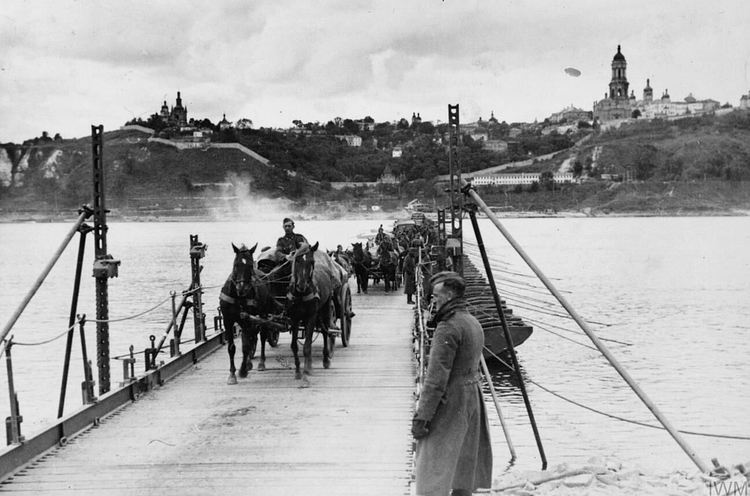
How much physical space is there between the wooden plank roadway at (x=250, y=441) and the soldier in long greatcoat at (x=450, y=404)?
1.54 m

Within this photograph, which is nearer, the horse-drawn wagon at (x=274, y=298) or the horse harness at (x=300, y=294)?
the horse-drawn wagon at (x=274, y=298)

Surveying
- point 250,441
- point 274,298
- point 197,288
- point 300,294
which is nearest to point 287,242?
point 274,298

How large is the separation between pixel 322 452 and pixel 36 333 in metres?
33.4

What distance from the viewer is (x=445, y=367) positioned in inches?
294

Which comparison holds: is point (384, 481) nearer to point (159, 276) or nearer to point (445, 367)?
point (445, 367)

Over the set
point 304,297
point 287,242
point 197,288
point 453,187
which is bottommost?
point 197,288

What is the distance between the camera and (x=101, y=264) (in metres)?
13.0

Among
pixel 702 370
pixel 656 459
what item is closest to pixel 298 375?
pixel 656 459

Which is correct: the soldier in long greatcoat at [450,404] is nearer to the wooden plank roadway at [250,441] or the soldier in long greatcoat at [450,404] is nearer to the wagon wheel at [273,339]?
the wooden plank roadway at [250,441]

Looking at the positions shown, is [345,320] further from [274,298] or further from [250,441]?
[250,441]

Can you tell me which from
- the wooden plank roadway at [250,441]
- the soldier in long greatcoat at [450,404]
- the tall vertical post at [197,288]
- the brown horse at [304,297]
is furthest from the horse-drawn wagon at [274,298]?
the soldier in long greatcoat at [450,404]

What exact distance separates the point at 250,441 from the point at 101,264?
156 inches

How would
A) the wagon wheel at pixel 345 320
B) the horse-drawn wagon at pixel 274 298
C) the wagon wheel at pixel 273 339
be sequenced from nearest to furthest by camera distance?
1. the horse-drawn wagon at pixel 274 298
2. the wagon wheel at pixel 273 339
3. the wagon wheel at pixel 345 320

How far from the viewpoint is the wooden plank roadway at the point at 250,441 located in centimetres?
920
